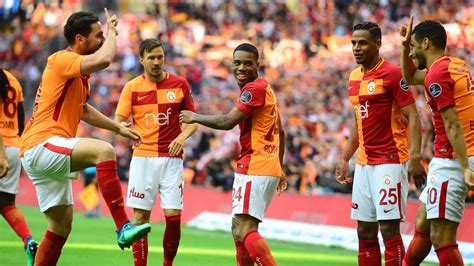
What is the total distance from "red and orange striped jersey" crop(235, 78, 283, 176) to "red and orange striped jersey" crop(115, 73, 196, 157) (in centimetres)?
192

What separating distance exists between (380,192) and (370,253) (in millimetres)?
657

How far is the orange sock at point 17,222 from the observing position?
11.9m

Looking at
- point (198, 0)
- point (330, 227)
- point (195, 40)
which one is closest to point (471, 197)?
point (330, 227)

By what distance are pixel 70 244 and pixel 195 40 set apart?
20546 millimetres

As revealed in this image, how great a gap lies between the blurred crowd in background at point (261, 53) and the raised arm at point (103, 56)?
30.2ft

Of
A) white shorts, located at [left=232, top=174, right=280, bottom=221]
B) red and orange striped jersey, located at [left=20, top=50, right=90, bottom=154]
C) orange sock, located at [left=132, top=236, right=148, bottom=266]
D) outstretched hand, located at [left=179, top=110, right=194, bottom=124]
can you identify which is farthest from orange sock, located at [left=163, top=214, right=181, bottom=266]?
red and orange striped jersey, located at [left=20, top=50, right=90, bottom=154]

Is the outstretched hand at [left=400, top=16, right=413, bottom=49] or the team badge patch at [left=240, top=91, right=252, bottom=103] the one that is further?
the team badge patch at [left=240, top=91, right=252, bottom=103]

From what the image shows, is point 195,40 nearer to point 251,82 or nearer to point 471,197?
point 471,197

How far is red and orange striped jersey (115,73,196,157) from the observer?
38.3ft

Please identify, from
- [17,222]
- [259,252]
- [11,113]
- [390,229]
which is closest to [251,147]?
[259,252]

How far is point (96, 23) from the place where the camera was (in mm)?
9484

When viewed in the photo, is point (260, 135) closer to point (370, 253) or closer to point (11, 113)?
point (370, 253)

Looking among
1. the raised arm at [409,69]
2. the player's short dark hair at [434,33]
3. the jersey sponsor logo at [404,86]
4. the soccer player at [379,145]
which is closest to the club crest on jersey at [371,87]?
the soccer player at [379,145]

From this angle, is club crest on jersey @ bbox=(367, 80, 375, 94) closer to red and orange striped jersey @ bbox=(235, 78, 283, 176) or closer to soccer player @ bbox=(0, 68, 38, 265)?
red and orange striped jersey @ bbox=(235, 78, 283, 176)
